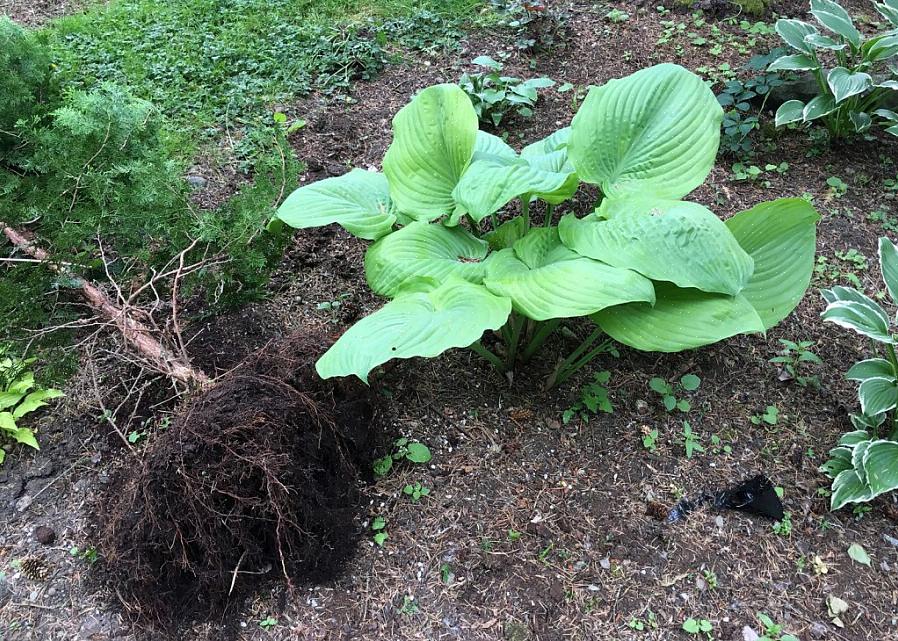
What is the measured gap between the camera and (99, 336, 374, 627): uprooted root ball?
5.33 ft

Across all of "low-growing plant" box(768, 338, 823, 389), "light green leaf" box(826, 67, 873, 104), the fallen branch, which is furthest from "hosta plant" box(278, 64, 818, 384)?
"light green leaf" box(826, 67, 873, 104)

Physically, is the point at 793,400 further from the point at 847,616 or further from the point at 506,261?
the point at 506,261

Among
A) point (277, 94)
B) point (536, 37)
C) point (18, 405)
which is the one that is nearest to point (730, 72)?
point (536, 37)

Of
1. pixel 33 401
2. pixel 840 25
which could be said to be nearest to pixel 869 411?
pixel 840 25

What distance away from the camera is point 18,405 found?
2248mm

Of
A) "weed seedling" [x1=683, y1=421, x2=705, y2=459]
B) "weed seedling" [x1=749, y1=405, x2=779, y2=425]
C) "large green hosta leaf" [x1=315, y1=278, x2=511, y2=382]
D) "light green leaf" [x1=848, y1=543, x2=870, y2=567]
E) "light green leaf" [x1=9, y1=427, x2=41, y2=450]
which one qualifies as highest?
"large green hosta leaf" [x1=315, y1=278, x2=511, y2=382]

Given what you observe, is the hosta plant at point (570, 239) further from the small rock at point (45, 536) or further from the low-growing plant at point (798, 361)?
the small rock at point (45, 536)

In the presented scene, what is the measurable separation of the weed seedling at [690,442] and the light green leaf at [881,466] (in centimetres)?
47

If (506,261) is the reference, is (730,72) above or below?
below

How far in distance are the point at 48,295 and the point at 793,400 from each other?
267cm

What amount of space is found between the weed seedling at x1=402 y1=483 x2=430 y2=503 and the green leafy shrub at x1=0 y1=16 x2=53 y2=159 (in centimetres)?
245

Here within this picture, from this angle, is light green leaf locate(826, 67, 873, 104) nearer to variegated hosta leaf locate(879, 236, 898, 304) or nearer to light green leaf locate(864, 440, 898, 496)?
variegated hosta leaf locate(879, 236, 898, 304)

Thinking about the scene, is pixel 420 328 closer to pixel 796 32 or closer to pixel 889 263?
pixel 889 263

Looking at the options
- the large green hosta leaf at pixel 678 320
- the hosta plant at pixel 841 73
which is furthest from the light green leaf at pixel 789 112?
the large green hosta leaf at pixel 678 320
